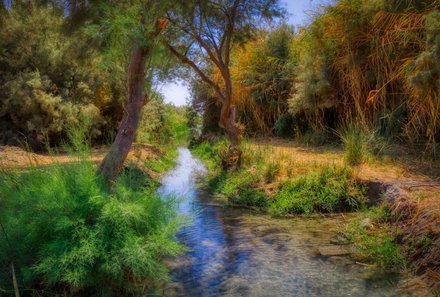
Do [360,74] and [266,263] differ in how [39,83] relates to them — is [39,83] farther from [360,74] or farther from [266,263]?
[266,263]

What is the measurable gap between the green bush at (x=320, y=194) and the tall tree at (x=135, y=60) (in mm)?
2861

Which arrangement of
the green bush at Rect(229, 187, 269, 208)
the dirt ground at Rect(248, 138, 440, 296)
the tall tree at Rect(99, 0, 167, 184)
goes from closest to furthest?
the dirt ground at Rect(248, 138, 440, 296)
the tall tree at Rect(99, 0, 167, 184)
the green bush at Rect(229, 187, 269, 208)

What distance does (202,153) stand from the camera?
16.0 m

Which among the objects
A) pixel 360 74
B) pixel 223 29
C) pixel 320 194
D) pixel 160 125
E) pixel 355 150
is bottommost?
pixel 320 194

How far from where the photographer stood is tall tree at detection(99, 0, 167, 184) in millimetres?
5918

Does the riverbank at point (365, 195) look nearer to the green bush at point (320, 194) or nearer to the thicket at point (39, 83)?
the green bush at point (320, 194)

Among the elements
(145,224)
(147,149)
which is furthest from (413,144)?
(147,149)

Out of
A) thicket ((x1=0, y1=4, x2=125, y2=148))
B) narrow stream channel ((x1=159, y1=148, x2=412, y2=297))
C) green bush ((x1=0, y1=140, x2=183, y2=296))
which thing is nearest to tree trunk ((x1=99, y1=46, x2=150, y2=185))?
narrow stream channel ((x1=159, y1=148, x2=412, y2=297))

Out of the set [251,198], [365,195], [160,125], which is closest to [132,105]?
[251,198]

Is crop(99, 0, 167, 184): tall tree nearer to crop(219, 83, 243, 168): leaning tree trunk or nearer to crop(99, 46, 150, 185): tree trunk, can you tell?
crop(99, 46, 150, 185): tree trunk

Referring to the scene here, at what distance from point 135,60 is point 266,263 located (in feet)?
Result: 12.6

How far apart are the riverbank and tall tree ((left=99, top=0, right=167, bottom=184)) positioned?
264 centimetres

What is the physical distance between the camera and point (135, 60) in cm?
658

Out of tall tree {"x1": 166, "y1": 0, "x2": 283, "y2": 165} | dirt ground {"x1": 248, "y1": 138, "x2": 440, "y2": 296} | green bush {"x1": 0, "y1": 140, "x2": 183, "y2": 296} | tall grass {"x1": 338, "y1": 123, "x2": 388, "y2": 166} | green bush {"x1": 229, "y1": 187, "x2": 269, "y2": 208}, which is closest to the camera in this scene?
green bush {"x1": 0, "y1": 140, "x2": 183, "y2": 296}
